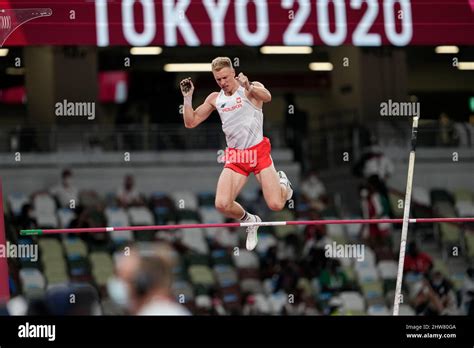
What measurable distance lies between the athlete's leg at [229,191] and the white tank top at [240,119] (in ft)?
0.82

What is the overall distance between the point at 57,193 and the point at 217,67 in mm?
3566

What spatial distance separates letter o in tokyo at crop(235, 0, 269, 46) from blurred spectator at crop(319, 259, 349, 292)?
8.26 feet

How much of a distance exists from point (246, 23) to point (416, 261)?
3206mm

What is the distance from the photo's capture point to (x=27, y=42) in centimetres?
1418

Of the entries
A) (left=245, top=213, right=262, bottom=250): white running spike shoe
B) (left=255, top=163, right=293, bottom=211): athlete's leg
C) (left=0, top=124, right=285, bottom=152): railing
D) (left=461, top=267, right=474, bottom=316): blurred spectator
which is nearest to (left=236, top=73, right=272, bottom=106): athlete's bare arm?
(left=255, top=163, right=293, bottom=211): athlete's leg

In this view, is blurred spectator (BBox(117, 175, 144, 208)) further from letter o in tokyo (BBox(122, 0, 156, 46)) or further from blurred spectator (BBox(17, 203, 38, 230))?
letter o in tokyo (BBox(122, 0, 156, 46))

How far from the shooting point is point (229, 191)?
12484 millimetres

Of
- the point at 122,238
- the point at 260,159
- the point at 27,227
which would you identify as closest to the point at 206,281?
the point at 122,238

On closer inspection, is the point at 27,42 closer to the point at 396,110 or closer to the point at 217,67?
the point at 217,67
